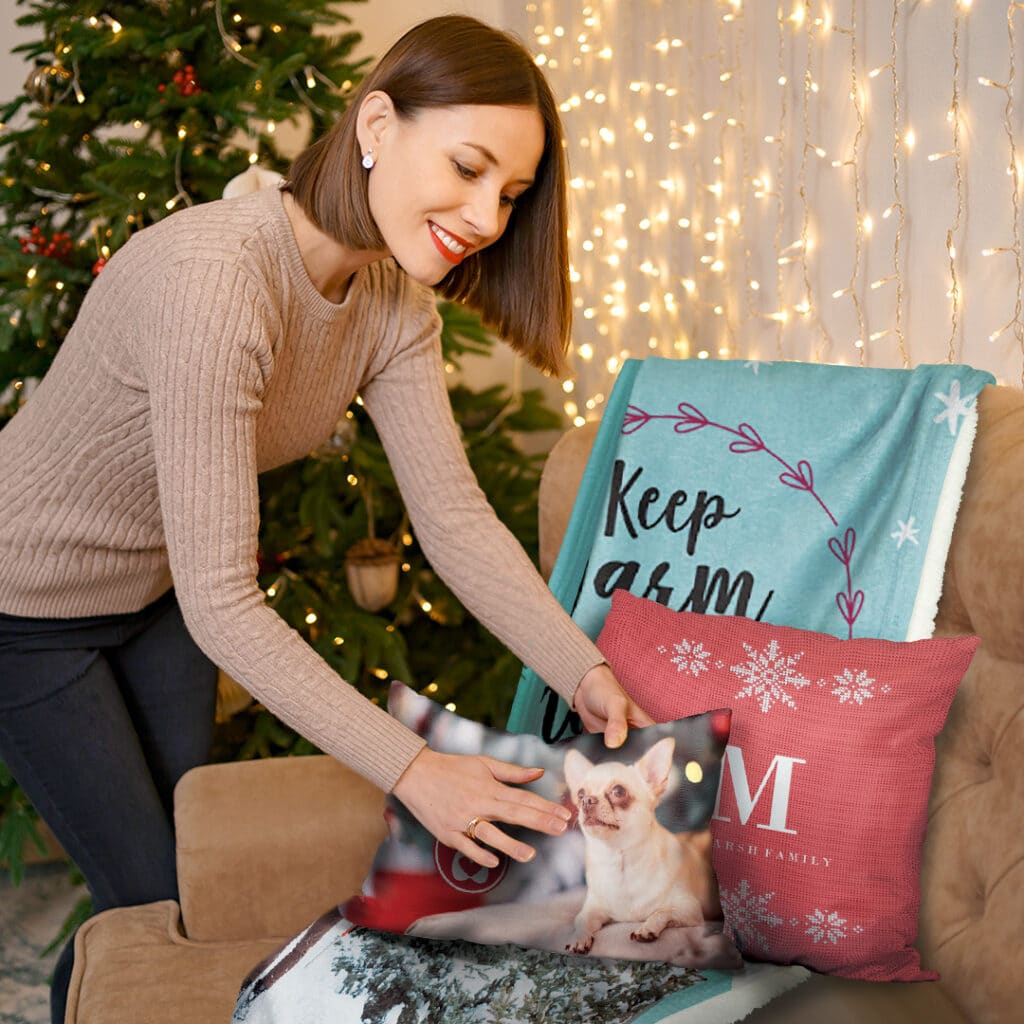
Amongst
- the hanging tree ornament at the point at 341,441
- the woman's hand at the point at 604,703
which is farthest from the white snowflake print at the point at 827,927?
the hanging tree ornament at the point at 341,441

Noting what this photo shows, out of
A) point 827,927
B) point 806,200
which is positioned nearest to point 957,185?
point 806,200

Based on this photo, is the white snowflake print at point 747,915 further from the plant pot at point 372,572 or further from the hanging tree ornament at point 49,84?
the hanging tree ornament at point 49,84

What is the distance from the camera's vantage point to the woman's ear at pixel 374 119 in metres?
1.06

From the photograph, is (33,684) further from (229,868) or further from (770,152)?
(770,152)

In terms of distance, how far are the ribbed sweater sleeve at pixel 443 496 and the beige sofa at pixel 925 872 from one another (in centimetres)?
28

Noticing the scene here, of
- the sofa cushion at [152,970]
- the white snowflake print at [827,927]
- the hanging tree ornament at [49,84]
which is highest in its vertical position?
the hanging tree ornament at [49,84]

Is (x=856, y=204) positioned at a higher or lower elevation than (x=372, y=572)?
higher

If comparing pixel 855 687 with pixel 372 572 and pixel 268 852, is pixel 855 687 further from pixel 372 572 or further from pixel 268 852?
pixel 372 572

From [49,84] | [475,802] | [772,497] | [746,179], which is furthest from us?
[49,84]

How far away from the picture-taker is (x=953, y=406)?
1206 millimetres

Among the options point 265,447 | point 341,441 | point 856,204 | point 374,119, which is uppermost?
point 374,119

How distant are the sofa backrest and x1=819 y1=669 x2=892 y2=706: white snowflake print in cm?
9

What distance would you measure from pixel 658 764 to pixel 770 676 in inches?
6.8

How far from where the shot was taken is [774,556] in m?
1.31
